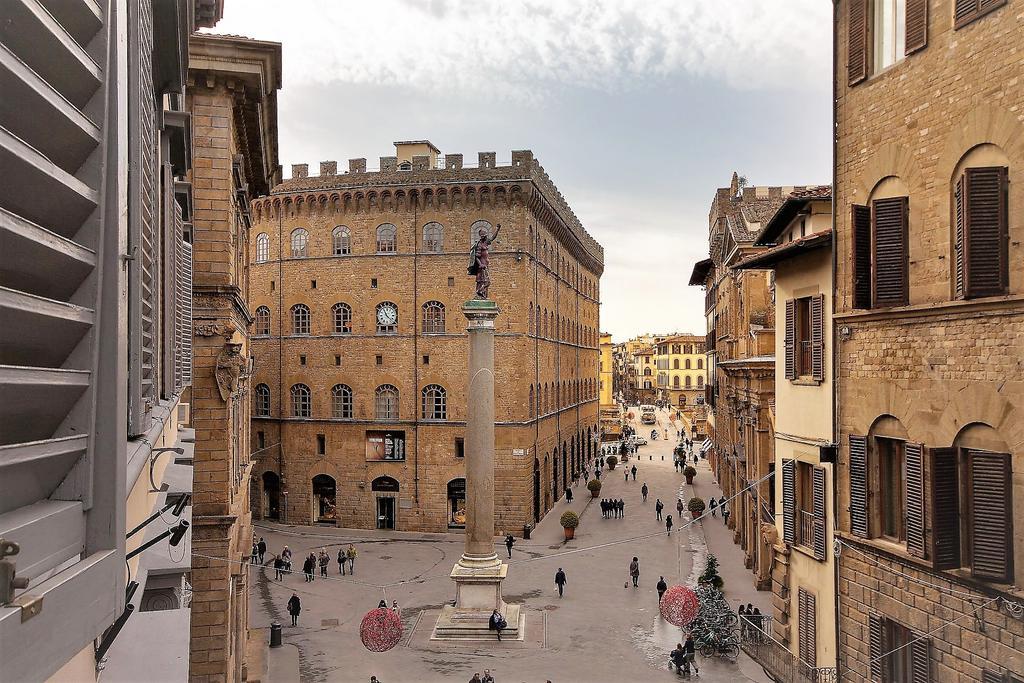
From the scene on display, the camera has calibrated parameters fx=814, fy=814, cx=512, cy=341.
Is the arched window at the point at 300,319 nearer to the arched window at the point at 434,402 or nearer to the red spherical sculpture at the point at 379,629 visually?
the arched window at the point at 434,402

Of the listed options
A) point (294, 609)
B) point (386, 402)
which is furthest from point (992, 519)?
point (386, 402)

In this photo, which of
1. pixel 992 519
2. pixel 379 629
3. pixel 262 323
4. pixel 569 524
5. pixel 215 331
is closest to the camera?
pixel 992 519

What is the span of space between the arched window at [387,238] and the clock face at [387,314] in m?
2.72

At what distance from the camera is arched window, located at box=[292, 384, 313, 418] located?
135 ft

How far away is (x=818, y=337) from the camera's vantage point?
14.0 meters

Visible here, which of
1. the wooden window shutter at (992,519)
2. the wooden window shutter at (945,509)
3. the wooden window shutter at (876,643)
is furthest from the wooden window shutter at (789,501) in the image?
the wooden window shutter at (992,519)

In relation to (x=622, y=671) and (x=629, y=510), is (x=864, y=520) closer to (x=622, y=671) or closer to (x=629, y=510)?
(x=622, y=671)

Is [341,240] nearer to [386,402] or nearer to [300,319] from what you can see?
[300,319]

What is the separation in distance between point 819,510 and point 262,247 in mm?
35357

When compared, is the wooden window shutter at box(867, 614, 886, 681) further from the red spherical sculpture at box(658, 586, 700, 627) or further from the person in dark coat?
the person in dark coat

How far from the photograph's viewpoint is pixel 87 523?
2.63 metres

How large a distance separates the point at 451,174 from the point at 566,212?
41.0 feet

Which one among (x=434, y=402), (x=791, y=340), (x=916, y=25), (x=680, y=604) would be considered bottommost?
(x=680, y=604)

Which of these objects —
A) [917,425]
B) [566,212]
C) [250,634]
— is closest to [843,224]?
[917,425]
